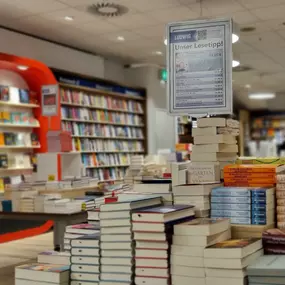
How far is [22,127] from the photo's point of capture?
8.69 m

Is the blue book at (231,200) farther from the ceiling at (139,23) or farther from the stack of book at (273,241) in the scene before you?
the ceiling at (139,23)

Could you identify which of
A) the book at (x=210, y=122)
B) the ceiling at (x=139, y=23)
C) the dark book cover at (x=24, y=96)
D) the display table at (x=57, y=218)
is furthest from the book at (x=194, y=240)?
the dark book cover at (x=24, y=96)

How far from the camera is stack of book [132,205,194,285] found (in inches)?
121

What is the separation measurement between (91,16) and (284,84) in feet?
30.0

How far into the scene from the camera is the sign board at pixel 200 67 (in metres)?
4.04

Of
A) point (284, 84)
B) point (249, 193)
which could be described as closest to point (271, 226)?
point (249, 193)

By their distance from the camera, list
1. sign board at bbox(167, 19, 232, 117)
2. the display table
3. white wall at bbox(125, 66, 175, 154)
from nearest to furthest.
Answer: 1. sign board at bbox(167, 19, 232, 117)
2. the display table
3. white wall at bbox(125, 66, 175, 154)

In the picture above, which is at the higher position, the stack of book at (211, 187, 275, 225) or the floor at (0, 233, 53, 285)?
the stack of book at (211, 187, 275, 225)

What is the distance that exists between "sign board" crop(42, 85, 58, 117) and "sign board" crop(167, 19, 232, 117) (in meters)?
4.21

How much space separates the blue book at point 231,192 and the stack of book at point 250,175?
18 cm

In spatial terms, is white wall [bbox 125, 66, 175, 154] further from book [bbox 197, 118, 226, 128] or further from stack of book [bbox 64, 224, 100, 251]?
stack of book [bbox 64, 224, 100, 251]

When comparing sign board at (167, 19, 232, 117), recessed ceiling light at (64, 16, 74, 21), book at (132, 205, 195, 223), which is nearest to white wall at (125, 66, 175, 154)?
recessed ceiling light at (64, 16, 74, 21)

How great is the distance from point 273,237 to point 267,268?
409 millimetres

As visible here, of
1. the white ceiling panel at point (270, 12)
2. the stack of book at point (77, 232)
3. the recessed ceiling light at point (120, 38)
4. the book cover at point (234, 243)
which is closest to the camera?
the book cover at point (234, 243)
